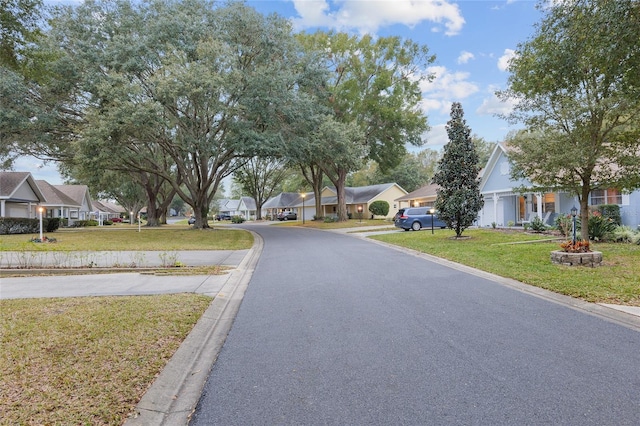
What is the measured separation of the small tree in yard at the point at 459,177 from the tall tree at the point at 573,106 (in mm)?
3091

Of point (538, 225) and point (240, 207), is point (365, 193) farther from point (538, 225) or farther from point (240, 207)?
point (240, 207)

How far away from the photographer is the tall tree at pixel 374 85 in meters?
30.7

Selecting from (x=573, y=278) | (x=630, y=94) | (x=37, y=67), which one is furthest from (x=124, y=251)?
(x=630, y=94)

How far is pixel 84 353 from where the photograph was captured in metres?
3.73

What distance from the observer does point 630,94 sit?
8.45 metres

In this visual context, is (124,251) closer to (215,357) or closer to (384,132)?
(215,357)

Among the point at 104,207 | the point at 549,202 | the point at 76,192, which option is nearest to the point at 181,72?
the point at 549,202

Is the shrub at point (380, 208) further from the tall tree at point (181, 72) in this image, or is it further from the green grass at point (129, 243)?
the green grass at point (129, 243)

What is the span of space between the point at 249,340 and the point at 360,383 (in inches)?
65.3

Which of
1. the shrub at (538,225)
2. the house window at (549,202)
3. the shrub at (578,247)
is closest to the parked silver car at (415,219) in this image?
the house window at (549,202)

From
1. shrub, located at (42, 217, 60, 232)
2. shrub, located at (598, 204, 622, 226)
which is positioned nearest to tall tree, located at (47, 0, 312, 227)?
shrub, located at (42, 217, 60, 232)

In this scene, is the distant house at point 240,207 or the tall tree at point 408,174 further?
the distant house at point 240,207

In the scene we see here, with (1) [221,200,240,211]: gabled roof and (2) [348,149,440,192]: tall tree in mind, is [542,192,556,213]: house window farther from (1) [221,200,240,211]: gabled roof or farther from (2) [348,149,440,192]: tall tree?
(1) [221,200,240,211]: gabled roof

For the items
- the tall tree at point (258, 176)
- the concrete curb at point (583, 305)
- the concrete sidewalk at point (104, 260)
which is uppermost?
the tall tree at point (258, 176)
